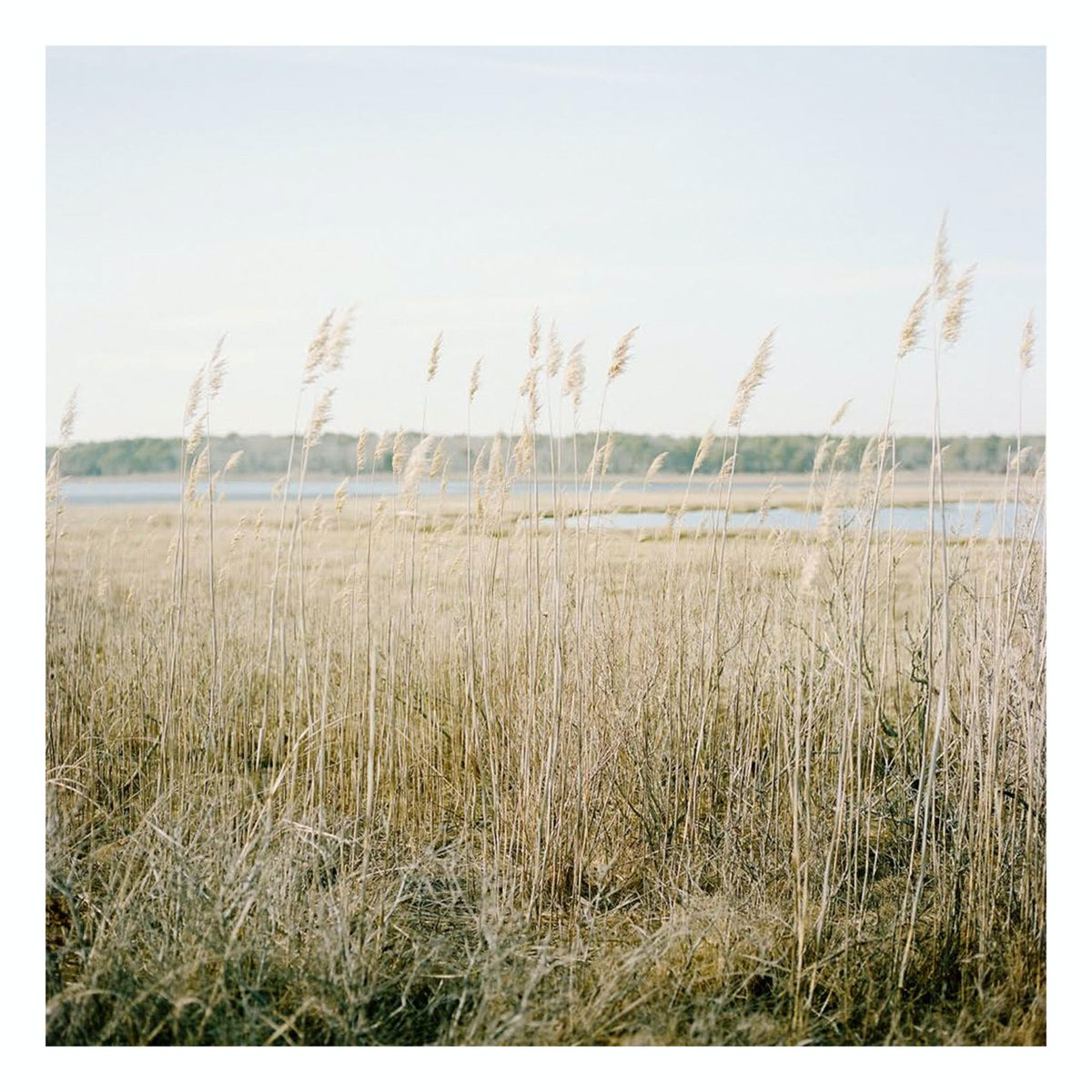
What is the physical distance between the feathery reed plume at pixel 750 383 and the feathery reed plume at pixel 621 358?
0.27 m

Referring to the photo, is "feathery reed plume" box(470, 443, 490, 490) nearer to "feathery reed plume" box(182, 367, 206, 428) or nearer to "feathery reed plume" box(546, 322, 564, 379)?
"feathery reed plume" box(546, 322, 564, 379)

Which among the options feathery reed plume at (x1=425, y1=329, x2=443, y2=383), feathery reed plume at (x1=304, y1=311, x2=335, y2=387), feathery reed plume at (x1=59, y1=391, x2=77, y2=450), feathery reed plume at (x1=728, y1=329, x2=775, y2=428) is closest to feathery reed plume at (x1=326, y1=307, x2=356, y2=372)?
feathery reed plume at (x1=304, y1=311, x2=335, y2=387)

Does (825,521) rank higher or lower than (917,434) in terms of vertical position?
lower

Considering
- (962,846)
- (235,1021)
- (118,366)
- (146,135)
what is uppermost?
(146,135)

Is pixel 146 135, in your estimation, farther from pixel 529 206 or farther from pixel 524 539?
pixel 524 539

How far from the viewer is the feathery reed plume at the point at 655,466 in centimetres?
232

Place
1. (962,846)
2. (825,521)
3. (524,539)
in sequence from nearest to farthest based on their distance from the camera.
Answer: (825,521)
(962,846)
(524,539)

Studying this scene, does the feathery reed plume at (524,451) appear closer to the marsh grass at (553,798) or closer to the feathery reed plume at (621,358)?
the marsh grass at (553,798)

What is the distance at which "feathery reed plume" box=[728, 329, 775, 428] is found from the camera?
82.7 inches

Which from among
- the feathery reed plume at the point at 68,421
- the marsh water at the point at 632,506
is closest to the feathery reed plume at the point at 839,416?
the marsh water at the point at 632,506
